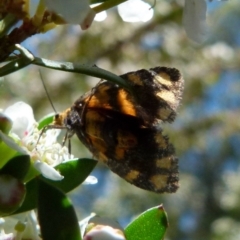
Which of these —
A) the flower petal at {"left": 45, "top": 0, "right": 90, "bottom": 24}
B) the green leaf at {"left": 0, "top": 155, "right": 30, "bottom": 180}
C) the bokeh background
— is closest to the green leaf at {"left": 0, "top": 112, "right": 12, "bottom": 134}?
the green leaf at {"left": 0, "top": 155, "right": 30, "bottom": 180}

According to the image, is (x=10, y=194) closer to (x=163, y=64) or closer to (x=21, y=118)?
(x=21, y=118)

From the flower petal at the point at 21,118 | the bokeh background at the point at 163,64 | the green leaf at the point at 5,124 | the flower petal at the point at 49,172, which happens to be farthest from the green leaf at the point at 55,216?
the bokeh background at the point at 163,64

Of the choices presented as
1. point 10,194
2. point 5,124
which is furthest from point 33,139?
point 10,194

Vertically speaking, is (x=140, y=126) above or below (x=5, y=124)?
below

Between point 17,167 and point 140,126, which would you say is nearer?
point 17,167

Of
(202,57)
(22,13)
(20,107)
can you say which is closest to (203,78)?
(202,57)

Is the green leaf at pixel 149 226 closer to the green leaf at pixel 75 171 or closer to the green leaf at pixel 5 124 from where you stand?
the green leaf at pixel 75 171
